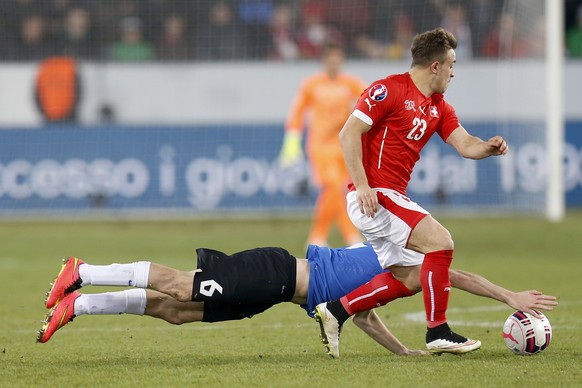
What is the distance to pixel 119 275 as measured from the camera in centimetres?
634

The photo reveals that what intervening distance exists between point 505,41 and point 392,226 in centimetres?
1275

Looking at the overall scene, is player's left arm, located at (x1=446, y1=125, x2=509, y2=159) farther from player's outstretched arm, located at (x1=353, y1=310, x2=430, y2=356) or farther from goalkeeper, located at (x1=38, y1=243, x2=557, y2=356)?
player's outstretched arm, located at (x1=353, y1=310, x2=430, y2=356)

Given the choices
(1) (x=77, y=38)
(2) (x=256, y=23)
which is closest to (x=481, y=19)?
(2) (x=256, y=23)

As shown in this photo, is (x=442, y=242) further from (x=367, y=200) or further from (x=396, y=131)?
(x=396, y=131)

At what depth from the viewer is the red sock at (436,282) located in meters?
6.48

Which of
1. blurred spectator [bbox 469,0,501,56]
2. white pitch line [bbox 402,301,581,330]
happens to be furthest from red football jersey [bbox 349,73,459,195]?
blurred spectator [bbox 469,0,501,56]

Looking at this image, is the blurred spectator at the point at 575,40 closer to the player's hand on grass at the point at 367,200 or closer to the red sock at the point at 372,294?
the red sock at the point at 372,294

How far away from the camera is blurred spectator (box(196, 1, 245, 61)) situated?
19.3 meters

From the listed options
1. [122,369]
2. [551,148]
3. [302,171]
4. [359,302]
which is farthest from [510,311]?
[302,171]

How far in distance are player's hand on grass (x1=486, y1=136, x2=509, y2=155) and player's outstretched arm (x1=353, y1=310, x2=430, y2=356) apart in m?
1.24

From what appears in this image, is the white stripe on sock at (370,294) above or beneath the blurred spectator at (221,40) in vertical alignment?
beneath

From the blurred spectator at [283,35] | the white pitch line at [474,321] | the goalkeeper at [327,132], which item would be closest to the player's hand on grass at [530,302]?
the white pitch line at [474,321]

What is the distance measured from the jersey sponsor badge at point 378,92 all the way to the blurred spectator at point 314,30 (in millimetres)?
12580

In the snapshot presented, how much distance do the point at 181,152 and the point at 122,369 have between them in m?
12.5
